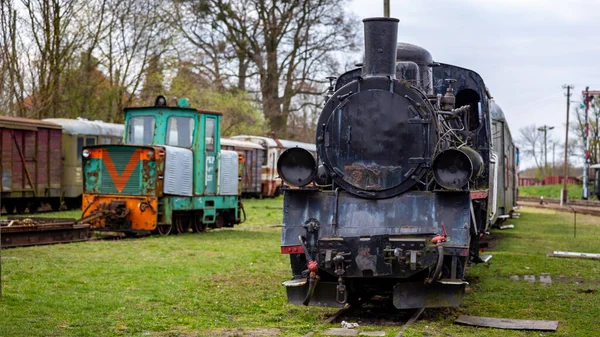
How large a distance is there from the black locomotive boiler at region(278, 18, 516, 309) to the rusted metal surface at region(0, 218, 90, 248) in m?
7.03

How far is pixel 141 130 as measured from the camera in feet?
57.3

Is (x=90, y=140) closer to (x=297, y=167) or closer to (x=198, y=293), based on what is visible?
(x=198, y=293)

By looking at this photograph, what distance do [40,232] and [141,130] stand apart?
12.3 ft

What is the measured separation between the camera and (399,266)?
27.1ft

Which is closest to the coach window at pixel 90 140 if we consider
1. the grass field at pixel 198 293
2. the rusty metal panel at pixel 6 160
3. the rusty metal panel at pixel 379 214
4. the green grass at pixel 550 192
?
the rusty metal panel at pixel 6 160

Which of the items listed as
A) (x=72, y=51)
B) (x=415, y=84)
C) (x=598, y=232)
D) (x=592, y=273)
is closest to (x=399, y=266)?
(x=415, y=84)

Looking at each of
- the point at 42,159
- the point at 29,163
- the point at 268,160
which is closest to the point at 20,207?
the point at 29,163

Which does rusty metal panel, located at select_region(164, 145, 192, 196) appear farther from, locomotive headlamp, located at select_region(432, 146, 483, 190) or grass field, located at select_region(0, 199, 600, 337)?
locomotive headlamp, located at select_region(432, 146, 483, 190)

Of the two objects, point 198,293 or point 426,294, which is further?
point 198,293

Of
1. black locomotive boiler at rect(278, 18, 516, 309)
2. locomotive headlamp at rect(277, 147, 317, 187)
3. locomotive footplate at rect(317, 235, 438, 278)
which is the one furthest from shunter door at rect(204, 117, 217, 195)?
locomotive footplate at rect(317, 235, 438, 278)

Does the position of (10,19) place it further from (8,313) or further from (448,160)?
(448,160)

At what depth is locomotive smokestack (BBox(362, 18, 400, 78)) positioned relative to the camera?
909cm

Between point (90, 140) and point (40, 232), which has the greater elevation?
point (90, 140)

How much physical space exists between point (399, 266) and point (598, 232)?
17.1m
